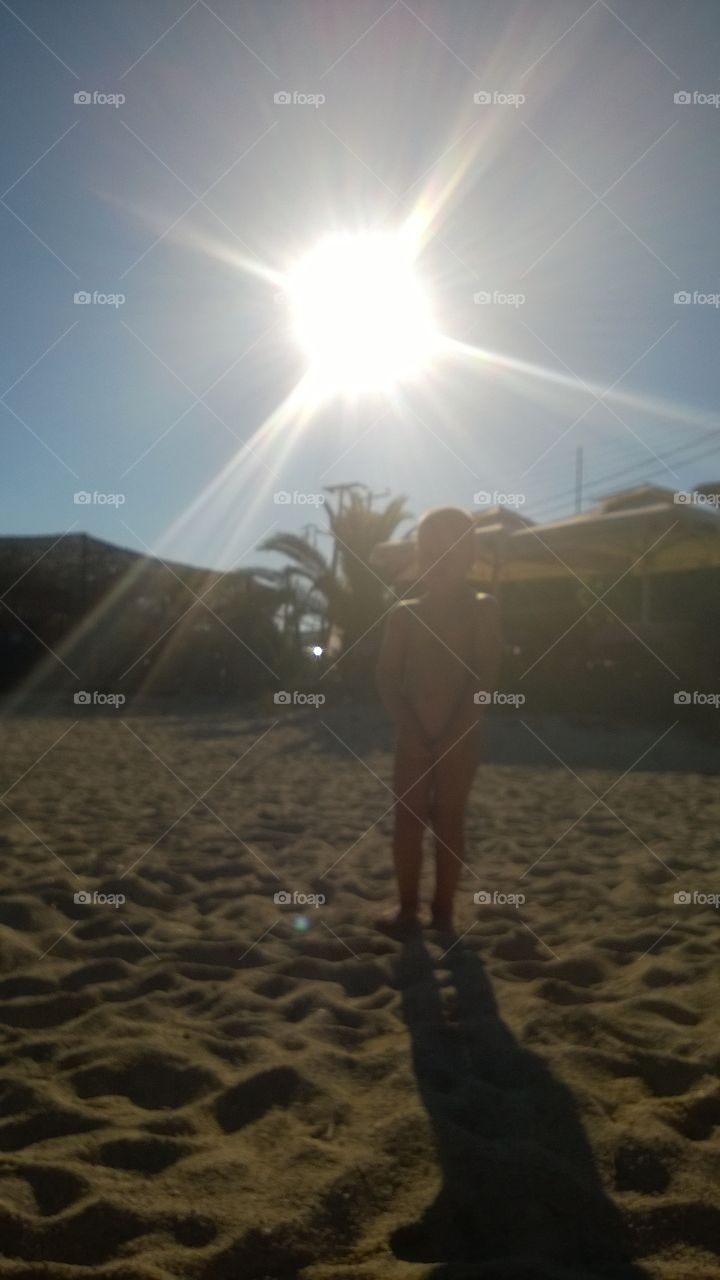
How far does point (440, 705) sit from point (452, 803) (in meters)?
0.33

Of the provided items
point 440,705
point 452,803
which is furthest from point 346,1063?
point 440,705

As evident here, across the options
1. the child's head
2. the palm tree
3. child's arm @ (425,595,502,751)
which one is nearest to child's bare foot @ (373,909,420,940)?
child's arm @ (425,595,502,751)

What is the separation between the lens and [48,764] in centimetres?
670

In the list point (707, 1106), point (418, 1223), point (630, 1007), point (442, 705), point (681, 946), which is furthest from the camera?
point (442, 705)

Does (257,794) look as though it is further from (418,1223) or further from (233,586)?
(418,1223)

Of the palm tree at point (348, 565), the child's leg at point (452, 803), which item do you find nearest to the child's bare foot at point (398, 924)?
the child's leg at point (452, 803)

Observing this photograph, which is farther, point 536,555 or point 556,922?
point 536,555

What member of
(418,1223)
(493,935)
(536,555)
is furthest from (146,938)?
(536,555)

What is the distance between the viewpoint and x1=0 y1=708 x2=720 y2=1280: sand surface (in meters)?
1.61

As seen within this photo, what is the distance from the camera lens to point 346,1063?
225 centimetres

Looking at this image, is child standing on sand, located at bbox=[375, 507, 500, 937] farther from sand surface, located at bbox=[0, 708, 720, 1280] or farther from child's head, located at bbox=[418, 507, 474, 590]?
sand surface, located at bbox=[0, 708, 720, 1280]

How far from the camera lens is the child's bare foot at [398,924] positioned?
3.23 meters

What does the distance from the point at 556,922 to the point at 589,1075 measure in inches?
47.9

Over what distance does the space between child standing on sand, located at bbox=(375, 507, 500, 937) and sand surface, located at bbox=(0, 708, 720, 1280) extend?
228 mm
